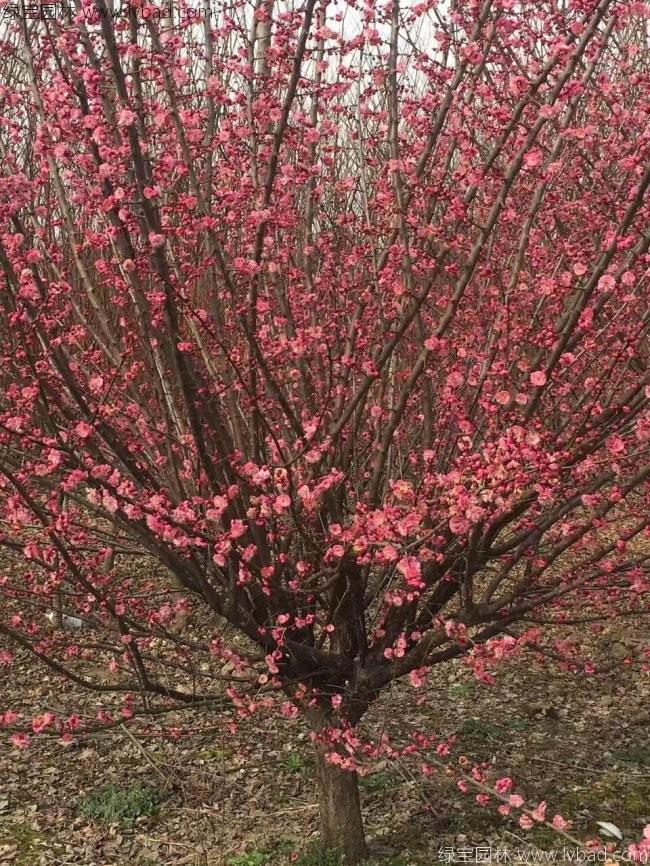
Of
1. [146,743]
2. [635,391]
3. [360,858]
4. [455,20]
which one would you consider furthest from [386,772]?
[455,20]

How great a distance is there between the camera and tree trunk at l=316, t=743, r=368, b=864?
12.5 feet

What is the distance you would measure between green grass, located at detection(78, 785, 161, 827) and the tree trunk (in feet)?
3.94

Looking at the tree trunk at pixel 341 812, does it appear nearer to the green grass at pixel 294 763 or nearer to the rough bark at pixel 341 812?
the rough bark at pixel 341 812

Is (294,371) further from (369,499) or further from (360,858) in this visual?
(360,858)

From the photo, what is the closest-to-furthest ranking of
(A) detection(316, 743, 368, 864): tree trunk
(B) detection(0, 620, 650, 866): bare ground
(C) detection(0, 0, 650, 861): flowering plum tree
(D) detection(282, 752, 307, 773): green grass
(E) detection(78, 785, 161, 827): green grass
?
(C) detection(0, 0, 650, 861): flowering plum tree < (A) detection(316, 743, 368, 864): tree trunk < (B) detection(0, 620, 650, 866): bare ground < (E) detection(78, 785, 161, 827): green grass < (D) detection(282, 752, 307, 773): green grass

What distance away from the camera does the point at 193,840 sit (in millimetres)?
4219

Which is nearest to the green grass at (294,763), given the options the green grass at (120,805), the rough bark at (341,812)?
the green grass at (120,805)

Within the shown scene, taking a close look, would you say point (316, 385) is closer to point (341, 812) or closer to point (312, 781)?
point (341, 812)

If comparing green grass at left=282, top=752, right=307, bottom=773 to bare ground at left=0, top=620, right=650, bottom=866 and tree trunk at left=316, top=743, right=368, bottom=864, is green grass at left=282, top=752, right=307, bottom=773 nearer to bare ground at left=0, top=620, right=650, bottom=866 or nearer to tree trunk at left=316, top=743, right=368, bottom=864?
bare ground at left=0, top=620, right=650, bottom=866

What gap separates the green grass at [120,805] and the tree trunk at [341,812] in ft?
3.94

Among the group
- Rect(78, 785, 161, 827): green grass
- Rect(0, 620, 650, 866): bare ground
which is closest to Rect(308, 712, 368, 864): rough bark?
Rect(0, 620, 650, 866): bare ground

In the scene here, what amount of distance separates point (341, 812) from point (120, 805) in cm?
141

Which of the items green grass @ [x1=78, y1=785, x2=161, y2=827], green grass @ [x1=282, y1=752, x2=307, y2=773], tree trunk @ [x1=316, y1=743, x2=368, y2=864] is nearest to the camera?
tree trunk @ [x1=316, y1=743, x2=368, y2=864]

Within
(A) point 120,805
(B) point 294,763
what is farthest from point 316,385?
(A) point 120,805
